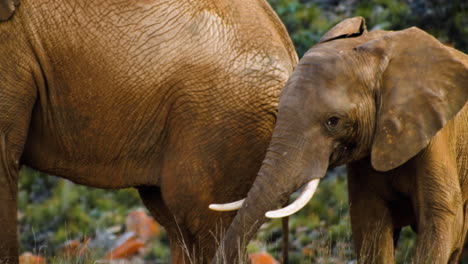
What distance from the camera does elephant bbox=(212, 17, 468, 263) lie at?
25.5ft

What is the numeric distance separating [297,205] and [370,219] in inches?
43.7

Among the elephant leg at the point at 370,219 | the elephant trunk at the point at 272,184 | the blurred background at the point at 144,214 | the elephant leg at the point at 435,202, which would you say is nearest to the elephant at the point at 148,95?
the elephant leg at the point at 370,219

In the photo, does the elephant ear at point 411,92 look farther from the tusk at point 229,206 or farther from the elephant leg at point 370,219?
the tusk at point 229,206

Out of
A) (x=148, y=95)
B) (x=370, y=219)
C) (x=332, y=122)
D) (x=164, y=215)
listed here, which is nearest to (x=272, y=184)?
(x=332, y=122)

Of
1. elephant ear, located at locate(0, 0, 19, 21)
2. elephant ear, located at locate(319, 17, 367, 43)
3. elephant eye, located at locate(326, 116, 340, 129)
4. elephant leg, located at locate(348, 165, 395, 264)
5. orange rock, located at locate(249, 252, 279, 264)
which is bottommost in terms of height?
orange rock, located at locate(249, 252, 279, 264)

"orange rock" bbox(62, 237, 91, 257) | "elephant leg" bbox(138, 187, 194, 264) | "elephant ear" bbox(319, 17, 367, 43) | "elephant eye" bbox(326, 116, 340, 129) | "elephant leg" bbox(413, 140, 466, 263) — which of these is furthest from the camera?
"elephant leg" bbox(138, 187, 194, 264)

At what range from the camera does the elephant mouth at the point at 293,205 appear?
757cm

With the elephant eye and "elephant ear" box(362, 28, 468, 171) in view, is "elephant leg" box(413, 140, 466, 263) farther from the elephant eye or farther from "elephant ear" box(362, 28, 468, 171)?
the elephant eye

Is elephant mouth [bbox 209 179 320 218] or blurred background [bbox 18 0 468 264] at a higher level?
elephant mouth [bbox 209 179 320 218]

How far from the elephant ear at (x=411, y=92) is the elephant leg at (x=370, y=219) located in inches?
24.1

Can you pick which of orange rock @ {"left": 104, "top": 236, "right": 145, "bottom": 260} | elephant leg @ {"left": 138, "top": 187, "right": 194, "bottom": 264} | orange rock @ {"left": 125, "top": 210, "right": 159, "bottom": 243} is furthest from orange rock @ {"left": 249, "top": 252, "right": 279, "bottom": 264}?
elephant leg @ {"left": 138, "top": 187, "right": 194, "bottom": 264}

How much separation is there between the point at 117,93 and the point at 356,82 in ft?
5.12

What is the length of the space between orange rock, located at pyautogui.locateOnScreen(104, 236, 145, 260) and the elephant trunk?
6280 millimetres

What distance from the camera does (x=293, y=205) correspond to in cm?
758
